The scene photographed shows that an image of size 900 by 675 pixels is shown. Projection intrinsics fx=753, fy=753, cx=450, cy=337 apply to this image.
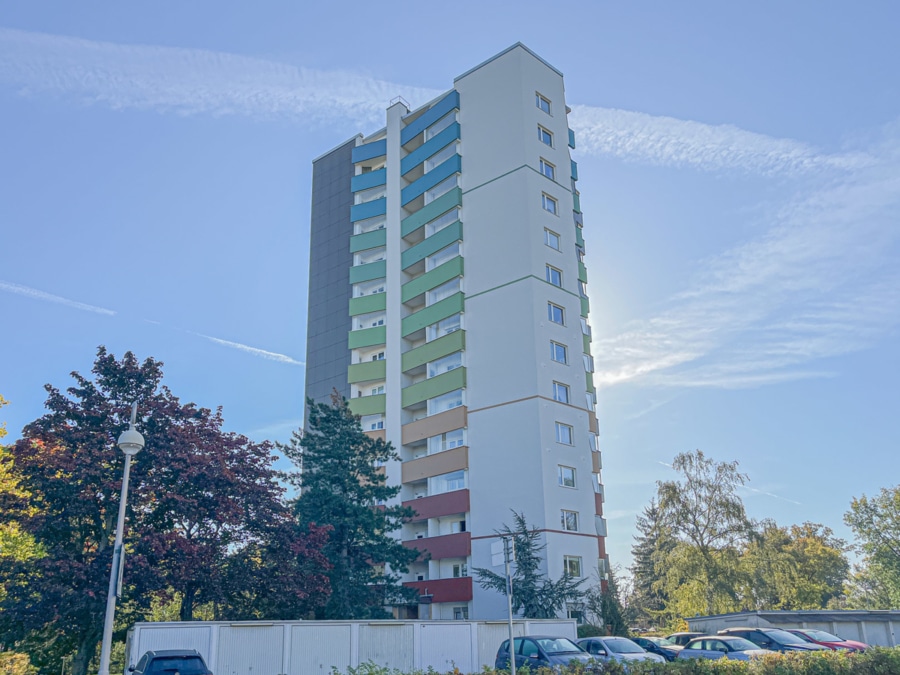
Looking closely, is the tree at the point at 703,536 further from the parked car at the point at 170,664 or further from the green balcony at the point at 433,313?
the parked car at the point at 170,664

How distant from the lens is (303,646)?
892 inches

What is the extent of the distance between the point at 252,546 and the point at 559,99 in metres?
41.6

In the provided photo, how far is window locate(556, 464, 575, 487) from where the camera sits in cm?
4625

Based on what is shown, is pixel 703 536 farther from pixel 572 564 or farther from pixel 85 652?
pixel 85 652

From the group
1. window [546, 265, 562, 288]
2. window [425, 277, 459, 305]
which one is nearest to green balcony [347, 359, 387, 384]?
window [425, 277, 459, 305]

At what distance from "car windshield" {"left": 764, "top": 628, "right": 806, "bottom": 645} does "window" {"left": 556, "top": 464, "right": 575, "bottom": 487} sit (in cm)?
1872

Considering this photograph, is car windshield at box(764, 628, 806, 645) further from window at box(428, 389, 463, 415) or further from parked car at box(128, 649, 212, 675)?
window at box(428, 389, 463, 415)

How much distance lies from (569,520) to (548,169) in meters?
25.1

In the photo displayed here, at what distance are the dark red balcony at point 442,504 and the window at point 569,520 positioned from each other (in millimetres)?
6267

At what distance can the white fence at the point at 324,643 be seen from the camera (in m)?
20.7

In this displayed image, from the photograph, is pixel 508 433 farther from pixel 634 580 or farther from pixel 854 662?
pixel 634 580

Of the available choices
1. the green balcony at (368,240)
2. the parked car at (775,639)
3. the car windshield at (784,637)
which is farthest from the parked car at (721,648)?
the green balcony at (368,240)

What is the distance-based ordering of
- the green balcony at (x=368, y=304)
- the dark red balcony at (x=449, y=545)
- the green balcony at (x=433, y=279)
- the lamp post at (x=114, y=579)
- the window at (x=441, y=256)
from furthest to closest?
the green balcony at (x=368, y=304)
the window at (x=441, y=256)
the green balcony at (x=433, y=279)
the dark red balcony at (x=449, y=545)
the lamp post at (x=114, y=579)

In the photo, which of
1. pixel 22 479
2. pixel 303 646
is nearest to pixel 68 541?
pixel 22 479
